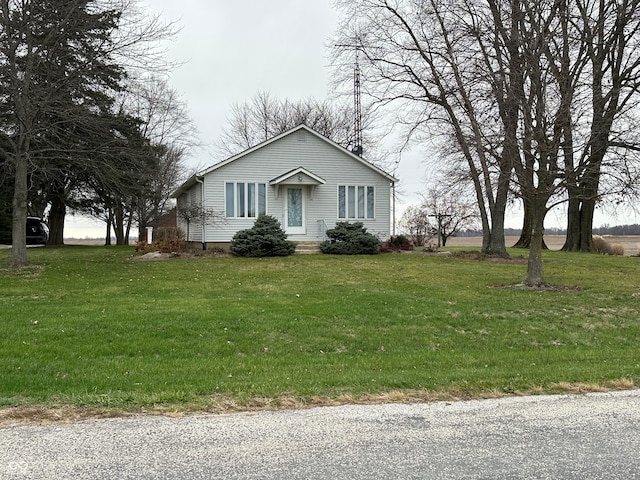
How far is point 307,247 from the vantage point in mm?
22156

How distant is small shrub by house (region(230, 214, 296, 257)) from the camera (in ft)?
64.5

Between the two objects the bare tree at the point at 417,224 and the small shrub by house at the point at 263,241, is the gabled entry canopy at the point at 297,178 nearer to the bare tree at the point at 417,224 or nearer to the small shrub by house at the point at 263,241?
the small shrub by house at the point at 263,241

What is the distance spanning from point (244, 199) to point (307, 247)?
A: 3469 millimetres

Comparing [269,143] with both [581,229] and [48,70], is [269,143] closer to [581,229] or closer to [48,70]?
[48,70]

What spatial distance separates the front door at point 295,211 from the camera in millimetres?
22891

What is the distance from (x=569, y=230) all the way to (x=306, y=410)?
28508mm

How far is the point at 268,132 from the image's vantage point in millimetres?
45250

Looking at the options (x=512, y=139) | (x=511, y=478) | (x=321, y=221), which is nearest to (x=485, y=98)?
(x=512, y=139)

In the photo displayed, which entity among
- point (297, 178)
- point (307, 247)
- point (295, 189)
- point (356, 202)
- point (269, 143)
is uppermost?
point (269, 143)

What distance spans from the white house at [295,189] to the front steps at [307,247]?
626 mm

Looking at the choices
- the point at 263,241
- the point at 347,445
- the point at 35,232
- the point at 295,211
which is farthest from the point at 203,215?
the point at 35,232

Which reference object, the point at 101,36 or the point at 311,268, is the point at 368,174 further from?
the point at 101,36

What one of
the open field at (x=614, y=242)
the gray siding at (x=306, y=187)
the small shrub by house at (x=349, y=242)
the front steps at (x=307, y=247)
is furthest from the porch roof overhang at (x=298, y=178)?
the open field at (x=614, y=242)

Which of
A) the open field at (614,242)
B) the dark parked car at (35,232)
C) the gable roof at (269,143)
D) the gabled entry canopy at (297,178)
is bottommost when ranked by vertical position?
the open field at (614,242)
